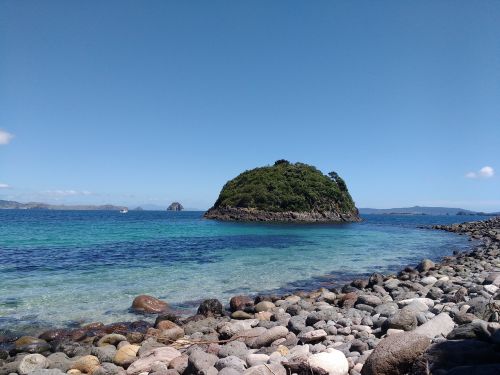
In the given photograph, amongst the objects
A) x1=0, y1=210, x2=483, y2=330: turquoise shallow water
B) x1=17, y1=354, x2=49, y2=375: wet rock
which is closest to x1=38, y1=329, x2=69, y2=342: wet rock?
x1=0, y1=210, x2=483, y2=330: turquoise shallow water

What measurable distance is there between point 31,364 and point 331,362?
5.48 metres

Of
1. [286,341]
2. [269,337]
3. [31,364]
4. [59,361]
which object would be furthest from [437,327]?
[31,364]

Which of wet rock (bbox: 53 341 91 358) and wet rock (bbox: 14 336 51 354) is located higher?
wet rock (bbox: 53 341 91 358)

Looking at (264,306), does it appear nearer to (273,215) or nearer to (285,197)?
(273,215)

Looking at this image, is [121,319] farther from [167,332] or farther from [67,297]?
[67,297]

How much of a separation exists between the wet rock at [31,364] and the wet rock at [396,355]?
5752 millimetres

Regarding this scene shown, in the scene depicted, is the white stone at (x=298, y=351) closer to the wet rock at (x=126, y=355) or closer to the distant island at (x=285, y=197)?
the wet rock at (x=126, y=355)

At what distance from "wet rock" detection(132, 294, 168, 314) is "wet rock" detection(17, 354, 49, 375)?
13.8 feet

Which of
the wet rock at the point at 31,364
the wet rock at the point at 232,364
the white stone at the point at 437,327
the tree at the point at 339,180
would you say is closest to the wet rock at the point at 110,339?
the wet rock at the point at 31,364

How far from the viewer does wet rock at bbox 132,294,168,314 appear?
437 inches

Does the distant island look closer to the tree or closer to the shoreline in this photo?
the tree

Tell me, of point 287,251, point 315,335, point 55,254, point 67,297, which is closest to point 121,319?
point 67,297

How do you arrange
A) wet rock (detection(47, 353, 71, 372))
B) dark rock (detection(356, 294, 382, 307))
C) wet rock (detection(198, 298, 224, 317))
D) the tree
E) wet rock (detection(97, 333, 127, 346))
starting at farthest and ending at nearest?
the tree → wet rock (detection(198, 298, 224, 317)) → dark rock (detection(356, 294, 382, 307)) → wet rock (detection(97, 333, 127, 346)) → wet rock (detection(47, 353, 71, 372))

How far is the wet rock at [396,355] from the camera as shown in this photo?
472 cm
